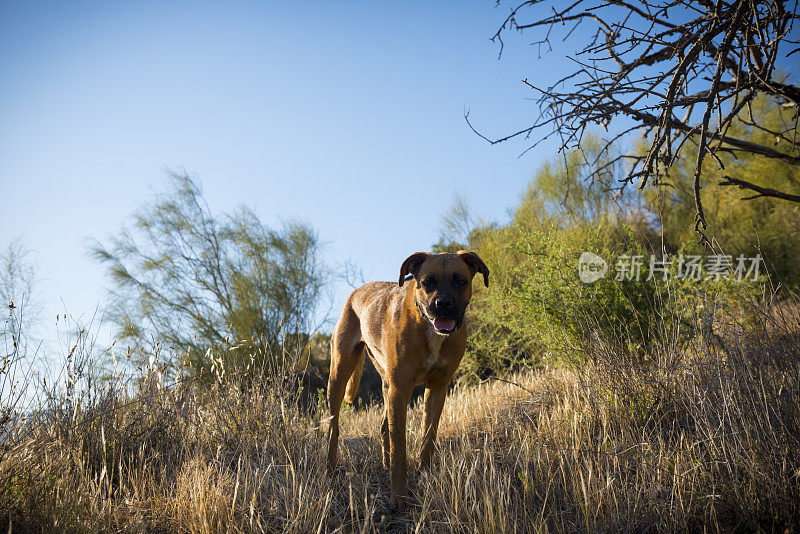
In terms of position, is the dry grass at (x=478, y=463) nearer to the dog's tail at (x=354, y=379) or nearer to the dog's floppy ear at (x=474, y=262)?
the dog's tail at (x=354, y=379)

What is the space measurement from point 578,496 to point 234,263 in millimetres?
14073

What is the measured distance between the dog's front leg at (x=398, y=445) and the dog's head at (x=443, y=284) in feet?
2.08

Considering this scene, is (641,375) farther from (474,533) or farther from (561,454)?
(474,533)

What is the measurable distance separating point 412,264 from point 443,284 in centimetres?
49

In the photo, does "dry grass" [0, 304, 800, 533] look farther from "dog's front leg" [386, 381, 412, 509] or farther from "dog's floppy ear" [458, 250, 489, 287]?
"dog's floppy ear" [458, 250, 489, 287]

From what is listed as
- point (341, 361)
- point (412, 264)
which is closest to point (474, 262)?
point (412, 264)

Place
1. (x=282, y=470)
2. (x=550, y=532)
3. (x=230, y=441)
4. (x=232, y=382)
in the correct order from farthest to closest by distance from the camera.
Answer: (x=232, y=382) → (x=230, y=441) → (x=282, y=470) → (x=550, y=532)

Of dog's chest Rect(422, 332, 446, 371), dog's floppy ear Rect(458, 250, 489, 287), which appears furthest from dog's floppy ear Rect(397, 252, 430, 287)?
dog's chest Rect(422, 332, 446, 371)

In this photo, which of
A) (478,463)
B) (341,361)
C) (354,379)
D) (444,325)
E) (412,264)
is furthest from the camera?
(354,379)

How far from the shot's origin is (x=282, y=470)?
4.07m

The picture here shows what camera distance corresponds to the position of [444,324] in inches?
130

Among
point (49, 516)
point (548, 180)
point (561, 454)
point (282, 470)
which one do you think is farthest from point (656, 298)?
point (548, 180)

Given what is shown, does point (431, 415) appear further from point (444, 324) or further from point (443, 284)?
point (443, 284)

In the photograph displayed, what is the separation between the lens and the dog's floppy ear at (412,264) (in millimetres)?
3783
